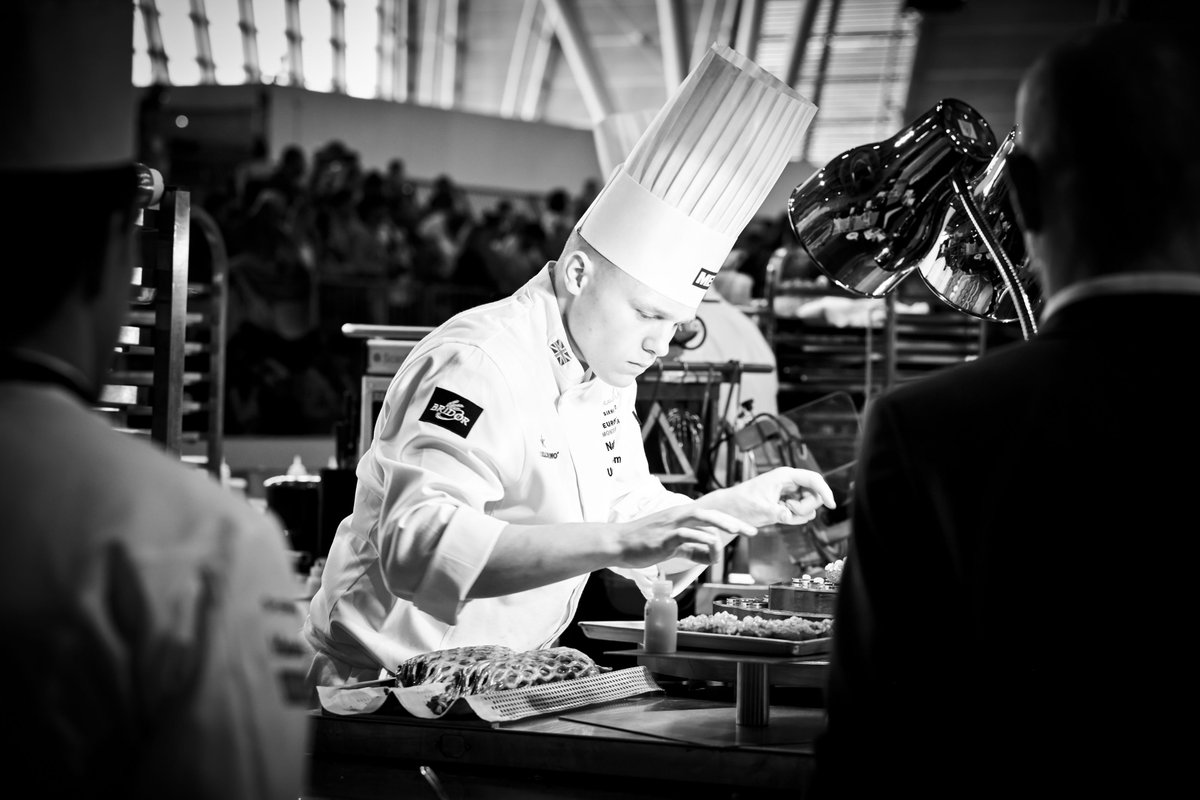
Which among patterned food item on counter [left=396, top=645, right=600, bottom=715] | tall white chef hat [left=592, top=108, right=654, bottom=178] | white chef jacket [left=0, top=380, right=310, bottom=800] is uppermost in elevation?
tall white chef hat [left=592, top=108, right=654, bottom=178]

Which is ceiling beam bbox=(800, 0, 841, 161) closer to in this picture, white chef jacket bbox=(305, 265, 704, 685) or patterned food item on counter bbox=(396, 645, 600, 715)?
white chef jacket bbox=(305, 265, 704, 685)

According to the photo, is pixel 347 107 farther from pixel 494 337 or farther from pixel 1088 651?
pixel 1088 651

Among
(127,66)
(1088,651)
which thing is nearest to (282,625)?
(127,66)

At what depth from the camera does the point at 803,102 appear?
2910mm

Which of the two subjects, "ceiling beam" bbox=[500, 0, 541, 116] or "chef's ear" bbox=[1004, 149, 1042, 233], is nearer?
"chef's ear" bbox=[1004, 149, 1042, 233]

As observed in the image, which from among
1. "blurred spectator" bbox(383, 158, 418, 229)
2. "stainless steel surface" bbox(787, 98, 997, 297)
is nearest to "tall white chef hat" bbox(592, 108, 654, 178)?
"stainless steel surface" bbox(787, 98, 997, 297)

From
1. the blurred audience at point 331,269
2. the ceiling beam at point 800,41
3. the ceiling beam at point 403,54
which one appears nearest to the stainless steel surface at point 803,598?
the blurred audience at point 331,269

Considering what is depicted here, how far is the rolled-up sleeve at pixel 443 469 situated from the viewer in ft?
7.20

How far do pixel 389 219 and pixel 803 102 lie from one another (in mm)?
8391

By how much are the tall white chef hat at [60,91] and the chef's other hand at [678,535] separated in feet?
4.25

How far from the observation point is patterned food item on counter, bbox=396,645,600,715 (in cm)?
222

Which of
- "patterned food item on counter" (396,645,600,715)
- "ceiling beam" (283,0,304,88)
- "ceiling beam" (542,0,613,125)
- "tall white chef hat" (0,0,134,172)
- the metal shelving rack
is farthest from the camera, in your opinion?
"ceiling beam" (542,0,613,125)

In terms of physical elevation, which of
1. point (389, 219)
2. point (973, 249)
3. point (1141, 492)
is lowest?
point (1141, 492)

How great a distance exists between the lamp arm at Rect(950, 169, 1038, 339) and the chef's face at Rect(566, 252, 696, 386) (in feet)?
2.02
